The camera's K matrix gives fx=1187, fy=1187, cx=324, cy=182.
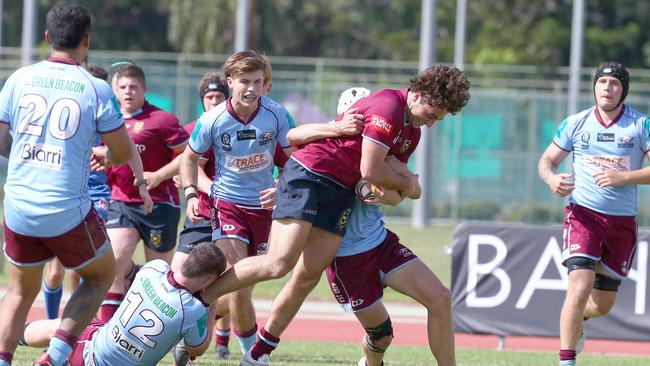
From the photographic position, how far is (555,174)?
943 cm

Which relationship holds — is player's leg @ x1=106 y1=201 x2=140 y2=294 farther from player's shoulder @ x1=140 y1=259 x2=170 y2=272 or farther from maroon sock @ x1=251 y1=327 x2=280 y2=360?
player's shoulder @ x1=140 y1=259 x2=170 y2=272

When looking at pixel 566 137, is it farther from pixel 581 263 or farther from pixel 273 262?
pixel 273 262

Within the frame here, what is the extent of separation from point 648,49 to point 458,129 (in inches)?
662

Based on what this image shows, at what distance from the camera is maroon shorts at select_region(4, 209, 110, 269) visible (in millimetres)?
6871

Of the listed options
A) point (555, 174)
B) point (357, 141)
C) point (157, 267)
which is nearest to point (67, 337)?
point (157, 267)

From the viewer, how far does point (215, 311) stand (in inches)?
360

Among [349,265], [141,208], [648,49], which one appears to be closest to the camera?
[349,265]

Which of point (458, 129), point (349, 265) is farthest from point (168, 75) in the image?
point (349, 265)

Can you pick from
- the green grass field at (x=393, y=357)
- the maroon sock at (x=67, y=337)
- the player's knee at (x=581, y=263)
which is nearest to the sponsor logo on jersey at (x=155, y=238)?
the green grass field at (x=393, y=357)

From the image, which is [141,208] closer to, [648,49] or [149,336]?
[149,336]

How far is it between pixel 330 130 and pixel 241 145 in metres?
1.19

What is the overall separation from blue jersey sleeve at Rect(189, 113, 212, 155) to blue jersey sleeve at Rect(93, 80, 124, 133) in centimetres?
181

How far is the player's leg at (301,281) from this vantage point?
7887 mm

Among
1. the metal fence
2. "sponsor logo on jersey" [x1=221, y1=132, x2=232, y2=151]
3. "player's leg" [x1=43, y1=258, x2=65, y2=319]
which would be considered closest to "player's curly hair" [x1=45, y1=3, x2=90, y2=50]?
"sponsor logo on jersey" [x1=221, y1=132, x2=232, y2=151]
